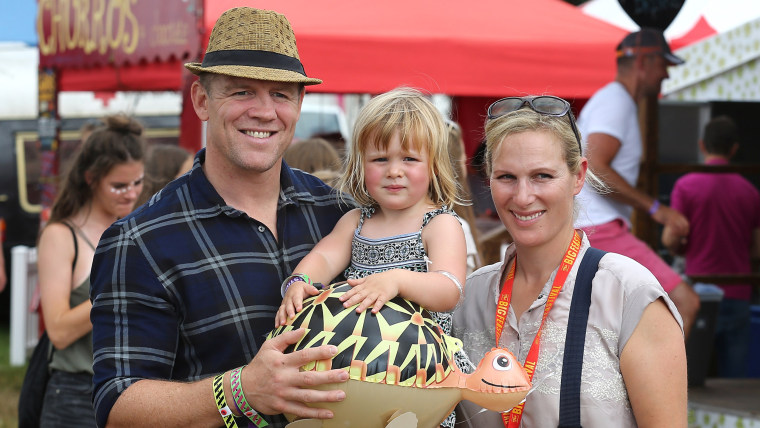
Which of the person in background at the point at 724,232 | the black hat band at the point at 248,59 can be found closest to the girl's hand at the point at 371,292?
the black hat band at the point at 248,59

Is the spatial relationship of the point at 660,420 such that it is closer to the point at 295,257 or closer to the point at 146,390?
the point at 295,257

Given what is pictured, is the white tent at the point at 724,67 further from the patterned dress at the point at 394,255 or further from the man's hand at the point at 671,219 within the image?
the patterned dress at the point at 394,255

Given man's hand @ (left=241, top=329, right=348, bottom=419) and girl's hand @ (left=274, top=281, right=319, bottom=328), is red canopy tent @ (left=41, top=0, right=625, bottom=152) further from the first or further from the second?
man's hand @ (left=241, top=329, right=348, bottom=419)

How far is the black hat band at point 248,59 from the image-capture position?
2.53 m

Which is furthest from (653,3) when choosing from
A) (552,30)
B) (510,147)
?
(510,147)

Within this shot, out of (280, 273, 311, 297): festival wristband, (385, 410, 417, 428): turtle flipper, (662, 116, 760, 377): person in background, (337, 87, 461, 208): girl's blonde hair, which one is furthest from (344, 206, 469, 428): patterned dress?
(662, 116, 760, 377): person in background

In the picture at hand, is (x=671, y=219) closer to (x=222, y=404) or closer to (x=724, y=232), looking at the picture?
(x=724, y=232)

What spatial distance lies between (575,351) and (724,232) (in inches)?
187

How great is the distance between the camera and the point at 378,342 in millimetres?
2025

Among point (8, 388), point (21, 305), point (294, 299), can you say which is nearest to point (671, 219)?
point (294, 299)

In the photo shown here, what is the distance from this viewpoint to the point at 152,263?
2.41 m

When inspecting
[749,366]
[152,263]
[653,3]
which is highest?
[653,3]

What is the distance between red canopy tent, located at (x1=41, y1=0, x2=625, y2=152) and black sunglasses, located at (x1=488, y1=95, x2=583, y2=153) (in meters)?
3.32

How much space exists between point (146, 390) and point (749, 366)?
5606 millimetres
